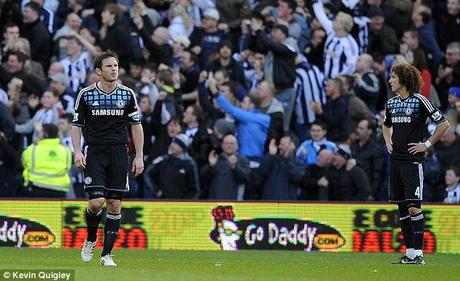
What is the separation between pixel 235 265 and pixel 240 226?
4661 millimetres

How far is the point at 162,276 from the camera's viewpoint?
47.8 feet

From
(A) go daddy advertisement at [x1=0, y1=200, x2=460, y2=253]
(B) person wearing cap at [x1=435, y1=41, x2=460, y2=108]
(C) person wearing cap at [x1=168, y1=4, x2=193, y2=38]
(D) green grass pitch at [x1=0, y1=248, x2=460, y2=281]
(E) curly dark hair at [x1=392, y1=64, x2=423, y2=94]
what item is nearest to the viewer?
(D) green grass pitch at [x1=0, y1=248, x2=460, y2=281]

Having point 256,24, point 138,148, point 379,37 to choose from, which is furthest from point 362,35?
point 138,148

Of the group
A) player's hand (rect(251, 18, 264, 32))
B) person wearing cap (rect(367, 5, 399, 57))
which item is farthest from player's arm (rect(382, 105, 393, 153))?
person wearing cap (rect(367, 5, 399, 57))

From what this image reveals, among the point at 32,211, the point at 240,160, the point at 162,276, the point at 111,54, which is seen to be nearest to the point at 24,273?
the point at 162,276

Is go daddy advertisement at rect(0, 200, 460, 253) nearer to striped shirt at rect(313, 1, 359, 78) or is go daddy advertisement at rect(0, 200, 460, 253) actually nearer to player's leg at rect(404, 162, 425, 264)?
player's leg at rect(404, 162, 425, 264)

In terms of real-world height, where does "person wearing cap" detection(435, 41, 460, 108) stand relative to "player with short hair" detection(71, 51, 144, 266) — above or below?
above

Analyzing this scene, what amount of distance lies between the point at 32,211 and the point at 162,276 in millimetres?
7186

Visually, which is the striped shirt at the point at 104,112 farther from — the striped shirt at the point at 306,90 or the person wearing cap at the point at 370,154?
the striped shirt at the point at 306,90

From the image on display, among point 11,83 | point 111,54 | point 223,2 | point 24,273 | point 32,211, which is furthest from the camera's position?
point 223,2

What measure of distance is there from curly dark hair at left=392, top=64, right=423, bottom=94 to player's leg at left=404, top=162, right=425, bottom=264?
1011 mm

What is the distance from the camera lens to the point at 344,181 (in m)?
22.5

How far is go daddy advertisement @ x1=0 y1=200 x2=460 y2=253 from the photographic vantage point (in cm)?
2131

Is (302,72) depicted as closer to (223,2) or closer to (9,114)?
(223,2)
